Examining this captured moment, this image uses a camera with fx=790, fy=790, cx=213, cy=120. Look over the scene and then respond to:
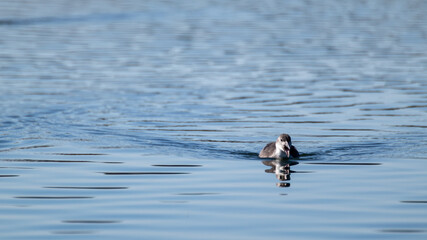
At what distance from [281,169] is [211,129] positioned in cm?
385

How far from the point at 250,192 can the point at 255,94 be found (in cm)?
1058

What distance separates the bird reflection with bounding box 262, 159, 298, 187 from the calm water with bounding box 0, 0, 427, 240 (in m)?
0.07

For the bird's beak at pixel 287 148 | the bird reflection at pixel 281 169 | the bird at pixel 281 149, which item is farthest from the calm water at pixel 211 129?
the bird's beak at pixel 287 148

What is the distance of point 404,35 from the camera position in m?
35.5

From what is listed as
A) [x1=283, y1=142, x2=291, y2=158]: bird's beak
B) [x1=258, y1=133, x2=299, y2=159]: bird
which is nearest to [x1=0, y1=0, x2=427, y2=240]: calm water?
[x1=258, y1=133, x2=299, y2=159]: bird

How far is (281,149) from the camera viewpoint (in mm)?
15430

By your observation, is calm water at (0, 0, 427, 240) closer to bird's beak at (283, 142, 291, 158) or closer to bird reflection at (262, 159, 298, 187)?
bird reflection at (262, 159, 298, 187)

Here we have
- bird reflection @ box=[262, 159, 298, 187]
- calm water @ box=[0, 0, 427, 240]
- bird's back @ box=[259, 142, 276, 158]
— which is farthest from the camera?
bird's back @ box=[259, 142, 276, 158]

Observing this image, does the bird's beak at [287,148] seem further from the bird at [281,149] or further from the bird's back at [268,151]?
the bird's back at [268,151]

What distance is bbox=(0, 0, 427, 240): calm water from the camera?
434 inches

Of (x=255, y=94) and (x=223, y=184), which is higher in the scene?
(x=255, y=94)

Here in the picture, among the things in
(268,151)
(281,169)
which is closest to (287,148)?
(268,151)

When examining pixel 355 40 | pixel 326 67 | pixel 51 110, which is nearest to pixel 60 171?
pixel 51 110

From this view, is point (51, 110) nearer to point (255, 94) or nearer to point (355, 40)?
point (255, 94)
